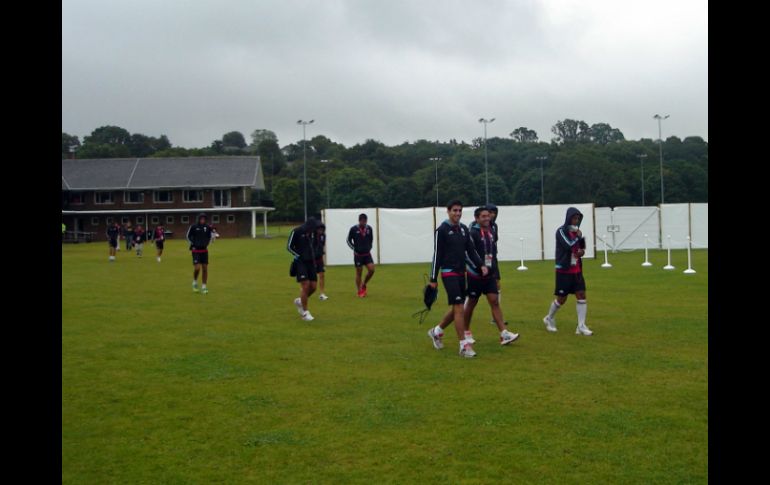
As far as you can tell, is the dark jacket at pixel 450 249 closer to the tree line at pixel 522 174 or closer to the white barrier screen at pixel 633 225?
the white barrier screen at pixel 633 225

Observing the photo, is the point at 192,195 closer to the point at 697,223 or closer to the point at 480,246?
the point at 697,223

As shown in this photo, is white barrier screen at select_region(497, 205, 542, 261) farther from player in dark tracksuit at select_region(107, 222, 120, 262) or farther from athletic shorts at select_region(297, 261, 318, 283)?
player in dark tracksuit at select_region(107, 222, 120, 262)

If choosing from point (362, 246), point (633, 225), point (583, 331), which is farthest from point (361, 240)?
point (633, 225)

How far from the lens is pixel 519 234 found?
34.0 meters

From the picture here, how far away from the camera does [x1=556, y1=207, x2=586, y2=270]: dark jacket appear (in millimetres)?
12383

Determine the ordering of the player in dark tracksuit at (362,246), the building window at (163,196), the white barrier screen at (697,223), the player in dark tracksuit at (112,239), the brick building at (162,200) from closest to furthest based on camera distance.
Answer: the player in dark tracksuit at (362,246), the white barrier screen at (697,223), the player in dark tracksuit at (112,239), the brick building at (162,200), the building window at (163,196)

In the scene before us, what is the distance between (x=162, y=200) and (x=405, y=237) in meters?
54.8

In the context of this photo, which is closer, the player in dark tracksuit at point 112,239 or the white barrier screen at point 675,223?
the white barrier screen at point 675,223

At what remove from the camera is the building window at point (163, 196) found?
8181cm

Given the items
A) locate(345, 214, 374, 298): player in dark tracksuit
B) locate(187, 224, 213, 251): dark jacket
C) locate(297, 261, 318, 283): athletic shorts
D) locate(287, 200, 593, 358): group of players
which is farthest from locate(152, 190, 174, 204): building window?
locate(287, 200, 593, 358): group of players

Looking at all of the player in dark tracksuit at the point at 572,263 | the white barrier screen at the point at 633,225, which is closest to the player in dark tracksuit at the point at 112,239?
the white barrier screen at the point at 633,225

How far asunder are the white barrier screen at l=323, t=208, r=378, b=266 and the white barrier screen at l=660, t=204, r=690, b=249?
612 inches

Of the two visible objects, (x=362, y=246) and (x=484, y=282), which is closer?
(x=484, y=282)
